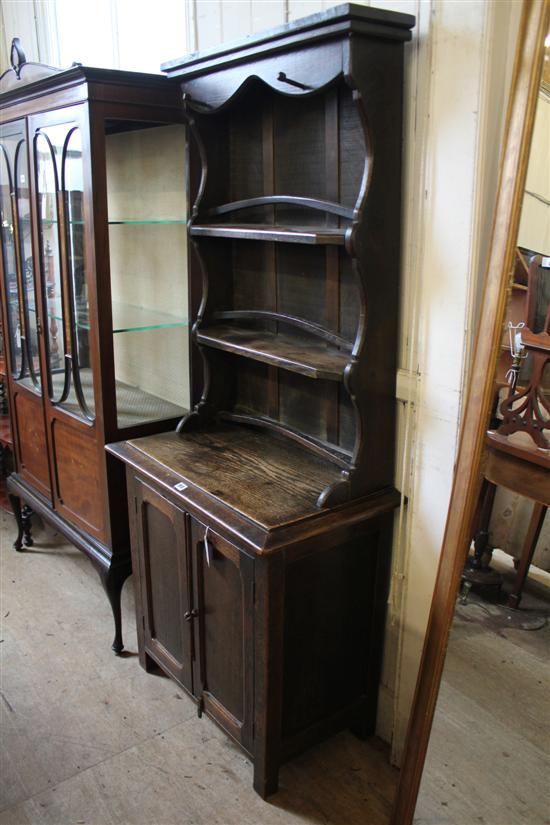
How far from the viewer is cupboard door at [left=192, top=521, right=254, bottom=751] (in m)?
1.85

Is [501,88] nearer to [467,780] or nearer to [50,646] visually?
[467,780]

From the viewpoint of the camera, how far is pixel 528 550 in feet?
4.83

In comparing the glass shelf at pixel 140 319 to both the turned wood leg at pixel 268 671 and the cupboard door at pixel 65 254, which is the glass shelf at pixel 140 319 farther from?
the turned wood leg at pixel 268 671

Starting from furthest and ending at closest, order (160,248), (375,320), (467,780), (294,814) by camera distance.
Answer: (160,248)
(294,814)
(375,320)
(467,780)

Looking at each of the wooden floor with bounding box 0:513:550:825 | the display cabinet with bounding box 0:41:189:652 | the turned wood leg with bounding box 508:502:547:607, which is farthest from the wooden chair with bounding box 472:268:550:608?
the display cabinet with bounding box 0:41:189:652

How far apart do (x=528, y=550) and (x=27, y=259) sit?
2196 mm

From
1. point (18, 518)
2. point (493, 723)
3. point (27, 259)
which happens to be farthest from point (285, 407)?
point (18, 518)

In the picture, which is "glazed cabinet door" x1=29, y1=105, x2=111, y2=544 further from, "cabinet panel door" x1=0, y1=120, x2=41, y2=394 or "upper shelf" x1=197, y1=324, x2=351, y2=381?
"upper shelf" x1=197, y1=324, x2=351, y2=381

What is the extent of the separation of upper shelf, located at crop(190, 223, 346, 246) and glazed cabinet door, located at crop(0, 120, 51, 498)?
94 centimetres

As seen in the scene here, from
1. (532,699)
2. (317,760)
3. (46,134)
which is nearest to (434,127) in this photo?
(532,699)

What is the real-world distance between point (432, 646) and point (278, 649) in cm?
40

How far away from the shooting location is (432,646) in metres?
1.62

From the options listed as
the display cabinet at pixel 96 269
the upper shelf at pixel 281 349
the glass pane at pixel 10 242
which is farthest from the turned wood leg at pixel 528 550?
the glass pane at pixel 10 242

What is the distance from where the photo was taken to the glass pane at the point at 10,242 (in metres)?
2.79
